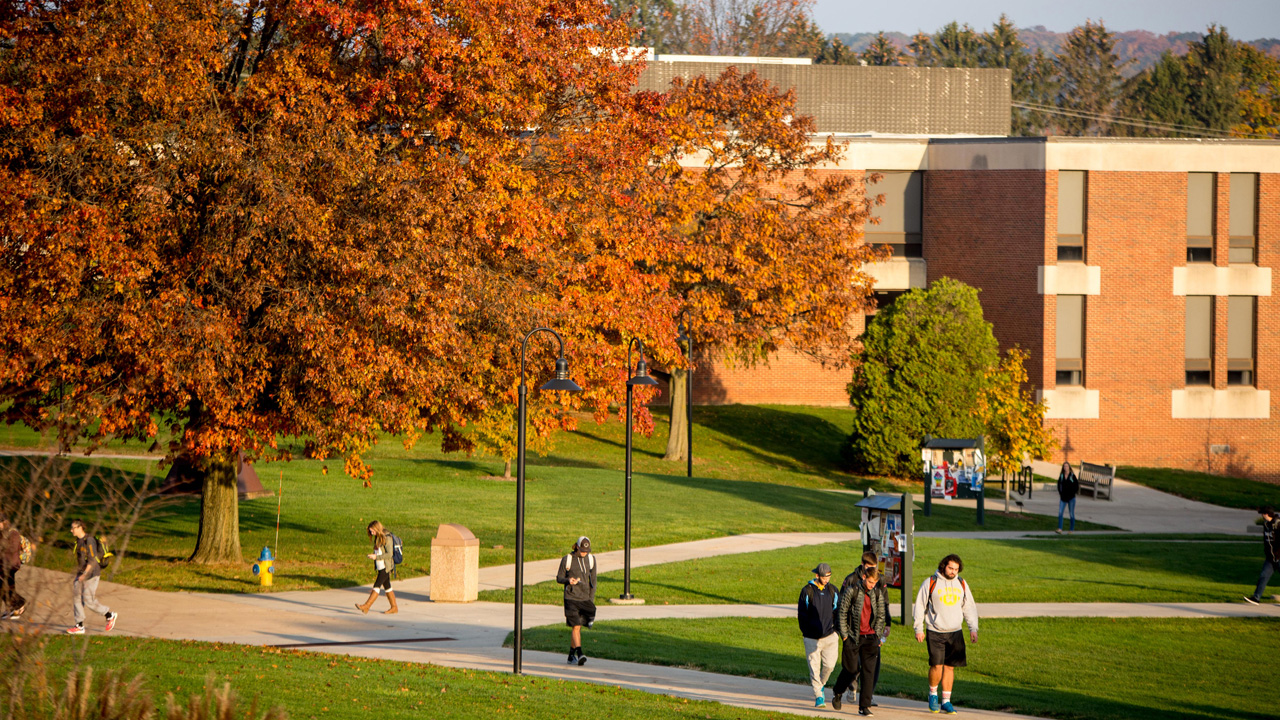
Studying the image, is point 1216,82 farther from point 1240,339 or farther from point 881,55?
point 1240,339

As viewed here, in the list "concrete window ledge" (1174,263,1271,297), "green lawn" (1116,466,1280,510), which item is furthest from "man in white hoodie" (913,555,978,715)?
"concrete window ledge" (1174,263,1271,297)

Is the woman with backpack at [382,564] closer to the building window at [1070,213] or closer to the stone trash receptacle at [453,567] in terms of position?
the stone trash receptacle at [453,567]

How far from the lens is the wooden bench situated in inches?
1566

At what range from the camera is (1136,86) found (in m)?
97.8

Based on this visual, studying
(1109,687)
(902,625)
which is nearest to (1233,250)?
(902,625)

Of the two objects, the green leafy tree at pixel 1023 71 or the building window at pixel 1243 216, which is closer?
the building window at pixel 1243 216

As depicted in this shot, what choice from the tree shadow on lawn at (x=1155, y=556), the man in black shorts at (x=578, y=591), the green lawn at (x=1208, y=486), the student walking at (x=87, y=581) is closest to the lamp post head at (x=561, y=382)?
the man in black shorts at (x=578, y=591)

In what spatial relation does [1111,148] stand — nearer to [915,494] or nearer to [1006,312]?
[1006,312]

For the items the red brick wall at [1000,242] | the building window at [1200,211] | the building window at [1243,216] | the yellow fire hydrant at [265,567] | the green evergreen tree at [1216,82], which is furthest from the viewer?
the green evergreen tree at [1216,82]

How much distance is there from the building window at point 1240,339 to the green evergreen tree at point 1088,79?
178 feet

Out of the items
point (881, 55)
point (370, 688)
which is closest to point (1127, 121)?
point (881, 55)

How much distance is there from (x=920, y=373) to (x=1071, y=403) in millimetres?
9308

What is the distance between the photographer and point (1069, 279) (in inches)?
1811

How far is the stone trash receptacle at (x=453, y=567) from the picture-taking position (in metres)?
18.9
